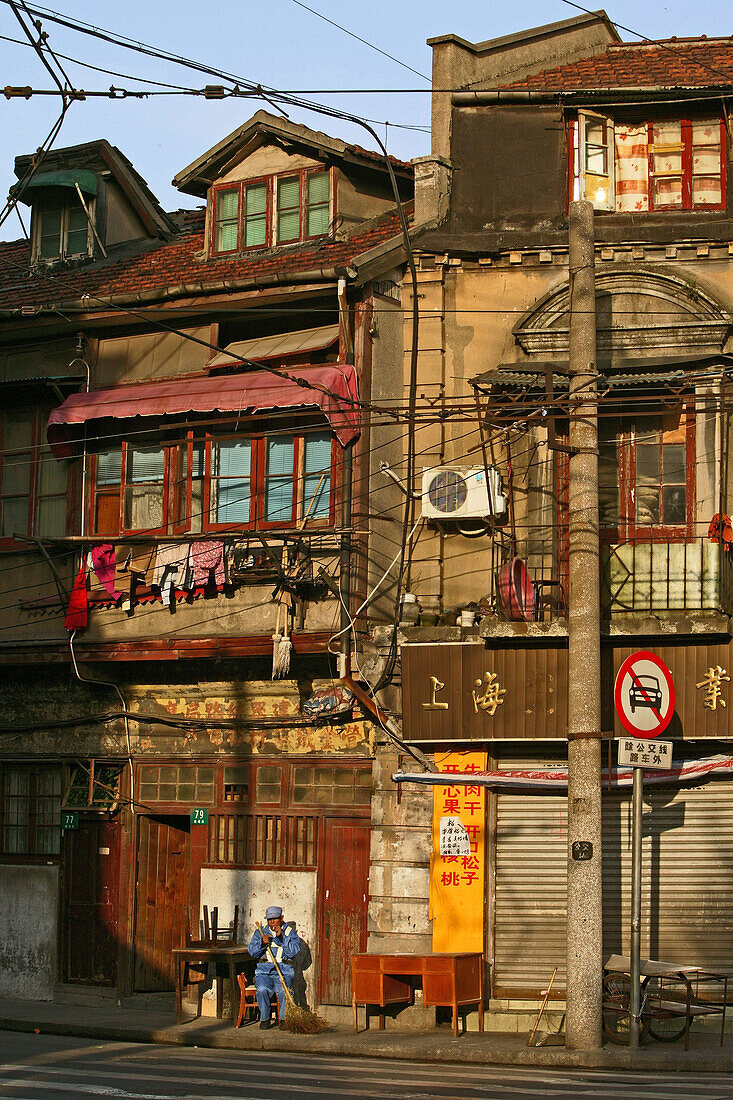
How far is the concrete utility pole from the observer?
48.1ft

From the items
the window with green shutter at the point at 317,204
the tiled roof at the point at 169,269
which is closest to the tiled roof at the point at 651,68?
the tiled roof at the point at 169,269

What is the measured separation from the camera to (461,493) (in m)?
18.2

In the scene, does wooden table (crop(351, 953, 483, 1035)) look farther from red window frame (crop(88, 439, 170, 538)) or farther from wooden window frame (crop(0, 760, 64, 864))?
red window frame (crop(88, 439, 170, 538))

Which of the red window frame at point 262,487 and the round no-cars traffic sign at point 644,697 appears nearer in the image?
the round no-cars traffic sign at point 644,697

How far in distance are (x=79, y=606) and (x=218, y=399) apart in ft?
12.0

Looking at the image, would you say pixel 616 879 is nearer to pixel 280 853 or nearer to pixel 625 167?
pixel 280 853

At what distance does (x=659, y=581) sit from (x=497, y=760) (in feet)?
9.78

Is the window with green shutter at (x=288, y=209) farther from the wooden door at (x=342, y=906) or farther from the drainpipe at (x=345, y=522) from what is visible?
the wooden door at (x=342, y=906)

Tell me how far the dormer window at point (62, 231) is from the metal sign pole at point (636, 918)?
1393 cm

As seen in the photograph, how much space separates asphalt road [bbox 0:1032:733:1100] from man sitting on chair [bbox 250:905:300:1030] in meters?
1.46

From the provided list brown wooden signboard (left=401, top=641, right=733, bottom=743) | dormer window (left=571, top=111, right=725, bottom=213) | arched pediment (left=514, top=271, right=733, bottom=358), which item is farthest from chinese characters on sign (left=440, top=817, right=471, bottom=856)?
dormer window (left=571, top=111, right=725, bottom=213)

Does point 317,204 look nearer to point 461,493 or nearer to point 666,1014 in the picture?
point 461,493

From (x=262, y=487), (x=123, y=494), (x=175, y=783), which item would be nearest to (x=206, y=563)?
(x=262, y=487)

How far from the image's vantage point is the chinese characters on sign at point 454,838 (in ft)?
57.7
